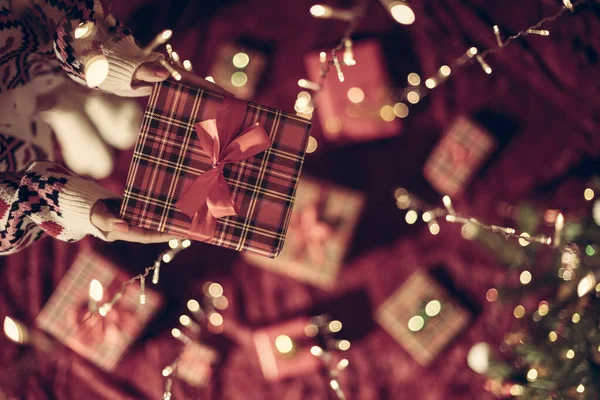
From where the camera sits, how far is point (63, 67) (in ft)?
3.00

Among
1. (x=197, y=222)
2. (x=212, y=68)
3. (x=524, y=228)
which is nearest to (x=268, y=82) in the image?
(x=212, y=68)

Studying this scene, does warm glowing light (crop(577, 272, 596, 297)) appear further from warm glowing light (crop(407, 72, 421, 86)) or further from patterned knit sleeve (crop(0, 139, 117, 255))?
patterned knit sleeve (crop(0, 139, 117, 255))

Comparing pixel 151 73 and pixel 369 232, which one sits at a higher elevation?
pixel 151 73

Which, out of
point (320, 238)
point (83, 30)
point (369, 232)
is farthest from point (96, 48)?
point (369, 232)

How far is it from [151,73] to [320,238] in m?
0.67

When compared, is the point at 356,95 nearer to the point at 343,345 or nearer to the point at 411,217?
the point at 411,217

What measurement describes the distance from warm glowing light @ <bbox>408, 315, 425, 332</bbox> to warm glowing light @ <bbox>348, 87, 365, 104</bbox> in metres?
0.63

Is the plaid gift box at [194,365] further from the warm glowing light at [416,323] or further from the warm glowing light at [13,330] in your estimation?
the warm glowing light at [416,323]

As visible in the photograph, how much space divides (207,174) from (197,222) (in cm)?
9

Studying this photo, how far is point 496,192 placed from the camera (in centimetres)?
141

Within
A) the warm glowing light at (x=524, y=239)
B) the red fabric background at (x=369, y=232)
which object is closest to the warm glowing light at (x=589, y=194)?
the red fabric background at (x=369, y=232)

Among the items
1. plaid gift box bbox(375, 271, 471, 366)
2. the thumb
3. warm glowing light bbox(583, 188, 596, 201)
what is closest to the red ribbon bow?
the thumb

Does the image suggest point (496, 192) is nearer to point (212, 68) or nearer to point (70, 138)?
→ point (212, 68)

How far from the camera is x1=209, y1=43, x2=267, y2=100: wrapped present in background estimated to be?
1.36 m
